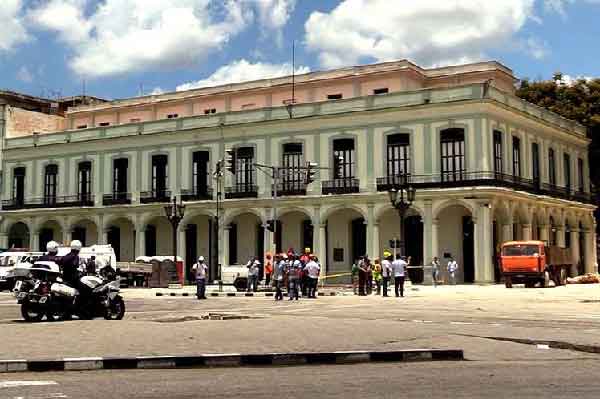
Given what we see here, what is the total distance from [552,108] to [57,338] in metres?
47.3

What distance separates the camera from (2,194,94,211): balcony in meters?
54.4

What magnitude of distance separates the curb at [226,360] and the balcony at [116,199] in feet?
143

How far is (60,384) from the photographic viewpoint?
832cm

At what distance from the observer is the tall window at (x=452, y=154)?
42.6m

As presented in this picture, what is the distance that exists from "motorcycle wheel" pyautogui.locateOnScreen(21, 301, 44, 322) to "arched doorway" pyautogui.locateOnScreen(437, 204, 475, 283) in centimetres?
3038

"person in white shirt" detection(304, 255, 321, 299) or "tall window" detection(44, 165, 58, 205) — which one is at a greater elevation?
"tall window" detection(44, 165, 58, 205)

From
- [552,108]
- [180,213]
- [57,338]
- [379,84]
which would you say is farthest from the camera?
[552,108]

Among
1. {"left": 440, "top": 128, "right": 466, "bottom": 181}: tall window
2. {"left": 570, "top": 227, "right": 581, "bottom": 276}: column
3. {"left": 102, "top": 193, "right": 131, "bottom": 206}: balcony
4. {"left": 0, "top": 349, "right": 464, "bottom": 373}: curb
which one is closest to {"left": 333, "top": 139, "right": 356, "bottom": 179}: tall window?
{"left": 440, "top": 128, "right": 466, "bottom": 181}: tall window

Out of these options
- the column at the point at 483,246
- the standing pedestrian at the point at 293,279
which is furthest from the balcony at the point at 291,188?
the standing pedestrian at the point at 293,279

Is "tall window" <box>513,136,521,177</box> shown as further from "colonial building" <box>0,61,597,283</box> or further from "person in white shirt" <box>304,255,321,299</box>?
"person in white shirt" <box>304,255,321,299</box>

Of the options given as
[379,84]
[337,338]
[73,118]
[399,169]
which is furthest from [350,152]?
[337,338]

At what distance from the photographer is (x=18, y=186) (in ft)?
190

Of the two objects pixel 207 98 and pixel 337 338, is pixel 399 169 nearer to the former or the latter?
pixel 207 98

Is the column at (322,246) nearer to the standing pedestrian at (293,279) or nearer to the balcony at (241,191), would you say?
the balcony at (241,191)
